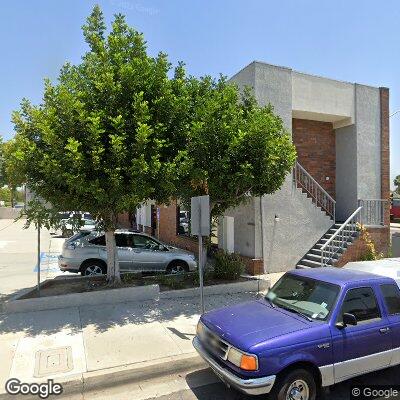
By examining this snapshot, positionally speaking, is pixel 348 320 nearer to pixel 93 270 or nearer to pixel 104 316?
pixel 104 316

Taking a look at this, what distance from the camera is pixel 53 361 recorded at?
6.08 metres

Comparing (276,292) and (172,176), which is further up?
(172,176)

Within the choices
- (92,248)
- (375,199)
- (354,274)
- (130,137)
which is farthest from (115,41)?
(375,199)

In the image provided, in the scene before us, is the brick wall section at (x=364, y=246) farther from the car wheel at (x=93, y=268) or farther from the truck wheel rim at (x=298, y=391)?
the truck wheel rim at (x=298, y=391)

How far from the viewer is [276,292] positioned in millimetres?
5977

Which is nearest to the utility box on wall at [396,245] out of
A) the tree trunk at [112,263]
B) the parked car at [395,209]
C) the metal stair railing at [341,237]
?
the metal stair railing at [341,237]

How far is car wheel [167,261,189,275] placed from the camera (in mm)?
12406

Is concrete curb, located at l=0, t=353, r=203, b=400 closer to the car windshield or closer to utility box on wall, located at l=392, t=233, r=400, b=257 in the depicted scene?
the car windshield

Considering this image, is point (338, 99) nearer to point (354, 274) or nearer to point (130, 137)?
point (130, 137)

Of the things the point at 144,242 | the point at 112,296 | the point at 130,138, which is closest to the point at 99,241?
the point at 144,242

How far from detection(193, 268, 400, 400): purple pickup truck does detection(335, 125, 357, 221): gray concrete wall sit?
31.2 ft

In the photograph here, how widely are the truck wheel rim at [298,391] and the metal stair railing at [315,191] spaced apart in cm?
972

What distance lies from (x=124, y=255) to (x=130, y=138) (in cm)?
469

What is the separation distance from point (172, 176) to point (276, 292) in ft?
12.1
